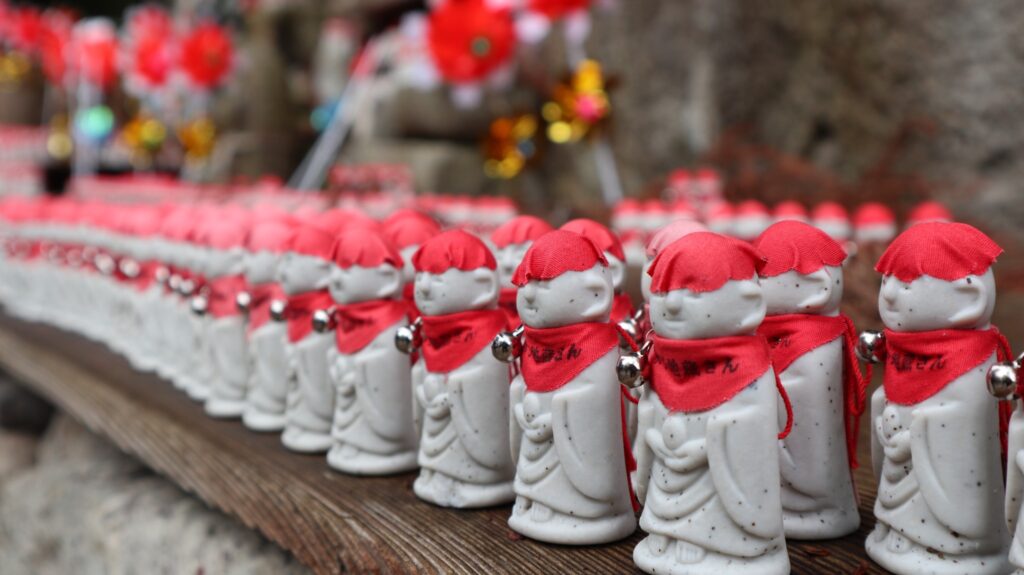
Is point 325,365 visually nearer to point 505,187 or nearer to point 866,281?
point 866,281

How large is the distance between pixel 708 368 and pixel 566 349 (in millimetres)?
258

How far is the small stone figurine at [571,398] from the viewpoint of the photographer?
140 centimetres

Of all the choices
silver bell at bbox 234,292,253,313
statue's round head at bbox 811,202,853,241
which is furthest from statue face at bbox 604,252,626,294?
statue's round head at bbox 811,202,853,241

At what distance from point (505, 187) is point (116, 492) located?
6.20 meters

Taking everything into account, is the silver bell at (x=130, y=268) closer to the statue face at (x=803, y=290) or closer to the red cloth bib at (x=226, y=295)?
the red cloth bib at (x=226, y=295)

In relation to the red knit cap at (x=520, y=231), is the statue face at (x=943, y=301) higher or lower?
higher

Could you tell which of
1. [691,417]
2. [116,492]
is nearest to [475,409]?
[691,417]

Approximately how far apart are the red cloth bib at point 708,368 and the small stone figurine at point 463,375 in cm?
43

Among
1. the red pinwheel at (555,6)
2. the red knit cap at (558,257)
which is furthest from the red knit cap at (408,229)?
the red pinwheel at (555,6)

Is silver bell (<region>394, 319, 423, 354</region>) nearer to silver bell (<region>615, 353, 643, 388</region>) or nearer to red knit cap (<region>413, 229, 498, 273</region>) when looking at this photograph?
red knit cap (<region>413, 229, 498, 273</region>)

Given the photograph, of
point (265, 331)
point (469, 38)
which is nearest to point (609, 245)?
point (265, 331)

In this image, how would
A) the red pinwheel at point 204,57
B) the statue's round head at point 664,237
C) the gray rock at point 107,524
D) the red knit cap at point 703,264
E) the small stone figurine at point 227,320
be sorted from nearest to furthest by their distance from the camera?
the red knit cap at point 703,264
the statue's round head at point 664,237
the gray rock at point 107,524
the small stone figurine at point 227,320
the red pinwheel at point 204,57

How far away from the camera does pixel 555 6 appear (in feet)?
19.6

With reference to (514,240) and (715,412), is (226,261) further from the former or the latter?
(715,412)
